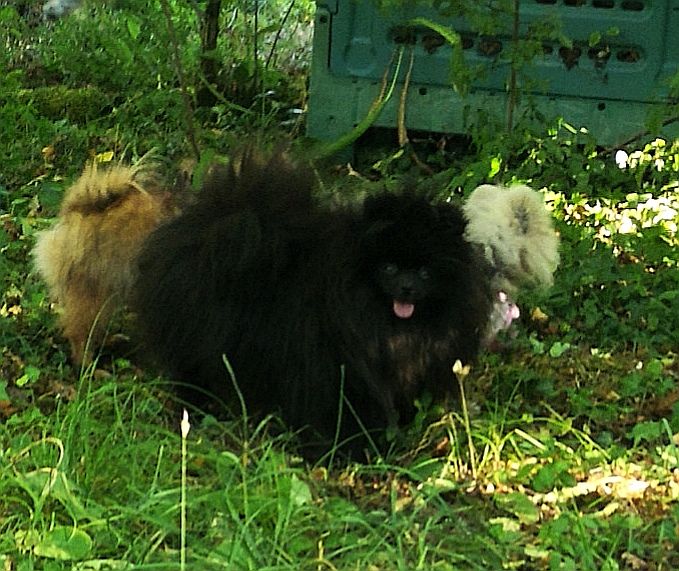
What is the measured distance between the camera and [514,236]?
13.1 feet

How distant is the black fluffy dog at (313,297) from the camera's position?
323 cm

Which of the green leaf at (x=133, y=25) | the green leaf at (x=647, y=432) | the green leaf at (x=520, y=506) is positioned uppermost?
the green leaf at (x=133, y=25)

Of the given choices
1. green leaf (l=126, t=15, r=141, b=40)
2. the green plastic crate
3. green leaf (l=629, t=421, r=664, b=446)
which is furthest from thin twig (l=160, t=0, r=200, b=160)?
green leaf (l=629, t=421, r=664, b=446)

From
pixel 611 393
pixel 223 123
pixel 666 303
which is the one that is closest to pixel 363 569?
pixel 611 393

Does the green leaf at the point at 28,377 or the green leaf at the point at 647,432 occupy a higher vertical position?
the green leaf at the point at 647,432

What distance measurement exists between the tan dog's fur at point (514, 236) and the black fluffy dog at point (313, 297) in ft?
1.95

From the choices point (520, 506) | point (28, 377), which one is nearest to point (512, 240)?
point (520, 506)

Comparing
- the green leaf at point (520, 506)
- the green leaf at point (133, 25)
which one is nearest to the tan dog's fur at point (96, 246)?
the green leaf at point (520, 506)

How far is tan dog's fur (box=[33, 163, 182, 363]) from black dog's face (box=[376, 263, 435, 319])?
102 centimetres

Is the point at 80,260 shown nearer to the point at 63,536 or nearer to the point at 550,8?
the point at 63,536

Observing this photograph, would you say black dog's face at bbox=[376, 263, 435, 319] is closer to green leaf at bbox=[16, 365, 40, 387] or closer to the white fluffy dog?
the white fluffy dog

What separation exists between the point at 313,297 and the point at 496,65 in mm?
3091

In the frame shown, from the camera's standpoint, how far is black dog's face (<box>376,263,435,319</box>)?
316cm

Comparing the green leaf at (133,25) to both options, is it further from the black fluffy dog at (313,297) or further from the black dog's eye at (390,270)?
the black dog's eye at (390,270)
